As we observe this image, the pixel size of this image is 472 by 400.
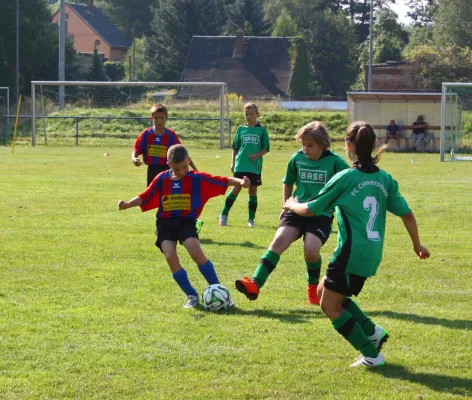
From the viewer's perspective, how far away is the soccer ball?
6.91 m

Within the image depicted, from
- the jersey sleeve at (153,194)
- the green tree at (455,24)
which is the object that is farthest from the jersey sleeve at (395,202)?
the green tree at (455,24)

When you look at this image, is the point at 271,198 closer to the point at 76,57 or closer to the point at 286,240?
the point at 286,240

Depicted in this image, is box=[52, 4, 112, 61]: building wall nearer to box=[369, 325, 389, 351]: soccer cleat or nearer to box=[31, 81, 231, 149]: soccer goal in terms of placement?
box=[31, 81, 231, 149]: soccer goal

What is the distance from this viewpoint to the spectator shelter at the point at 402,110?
35.0m

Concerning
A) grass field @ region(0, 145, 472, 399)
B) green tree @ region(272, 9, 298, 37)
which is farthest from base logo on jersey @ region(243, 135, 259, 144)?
green tree @ region(272, 9, 298, 37)

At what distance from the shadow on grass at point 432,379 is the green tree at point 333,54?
71298 mm

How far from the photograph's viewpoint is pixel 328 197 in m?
5.16

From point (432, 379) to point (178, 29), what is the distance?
71.2m

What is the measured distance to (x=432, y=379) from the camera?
206 inches

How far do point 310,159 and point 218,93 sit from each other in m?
31.7

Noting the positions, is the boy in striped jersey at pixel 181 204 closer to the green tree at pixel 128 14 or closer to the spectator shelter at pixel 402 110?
the spectator shelter at pixel 402 110

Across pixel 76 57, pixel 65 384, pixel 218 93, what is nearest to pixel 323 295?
pixel 65 384

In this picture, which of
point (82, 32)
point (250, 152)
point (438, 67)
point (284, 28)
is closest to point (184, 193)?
point (250, 152)

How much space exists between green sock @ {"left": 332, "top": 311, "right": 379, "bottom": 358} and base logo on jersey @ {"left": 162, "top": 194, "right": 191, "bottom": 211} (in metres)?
2.18
